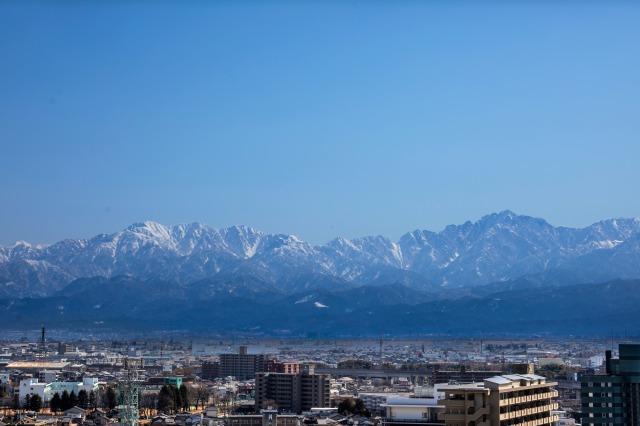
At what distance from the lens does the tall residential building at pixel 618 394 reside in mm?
25812

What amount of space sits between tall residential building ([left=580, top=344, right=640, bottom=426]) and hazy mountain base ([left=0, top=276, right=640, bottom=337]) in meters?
126

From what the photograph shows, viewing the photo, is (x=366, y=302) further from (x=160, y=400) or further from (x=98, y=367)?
A: (x=160, y=400)

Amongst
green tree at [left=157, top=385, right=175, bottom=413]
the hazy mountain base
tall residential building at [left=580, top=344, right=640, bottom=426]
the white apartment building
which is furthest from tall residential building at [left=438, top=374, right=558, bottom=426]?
the hazy mountain base

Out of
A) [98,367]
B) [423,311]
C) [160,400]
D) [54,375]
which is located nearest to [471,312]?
[423,311]

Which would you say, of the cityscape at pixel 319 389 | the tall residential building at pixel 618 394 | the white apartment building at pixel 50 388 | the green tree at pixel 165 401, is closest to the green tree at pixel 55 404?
the cityscape at pixel 319 389

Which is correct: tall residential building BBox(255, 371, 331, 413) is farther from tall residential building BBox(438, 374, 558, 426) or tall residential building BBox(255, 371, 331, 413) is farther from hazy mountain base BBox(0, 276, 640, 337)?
hazy mountain base BBox(0, 276, 640, 337)

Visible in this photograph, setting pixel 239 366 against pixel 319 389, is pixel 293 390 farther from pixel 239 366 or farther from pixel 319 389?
pixel 239 366

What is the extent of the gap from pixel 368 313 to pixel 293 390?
130 meters

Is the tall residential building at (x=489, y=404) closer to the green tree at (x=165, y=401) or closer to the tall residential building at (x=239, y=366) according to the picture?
the green tree at (x=165, y=401)

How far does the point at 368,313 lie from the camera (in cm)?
18375

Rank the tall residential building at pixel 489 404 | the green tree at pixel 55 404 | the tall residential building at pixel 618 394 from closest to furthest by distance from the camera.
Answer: the tall residential building at pixel 489 404, the tall residential building at pixel 618 394, the green tree at pixel 55 404

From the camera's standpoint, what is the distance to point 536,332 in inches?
6280

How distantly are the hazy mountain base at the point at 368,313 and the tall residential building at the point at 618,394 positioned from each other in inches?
4945

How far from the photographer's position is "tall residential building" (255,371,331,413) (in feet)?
176
